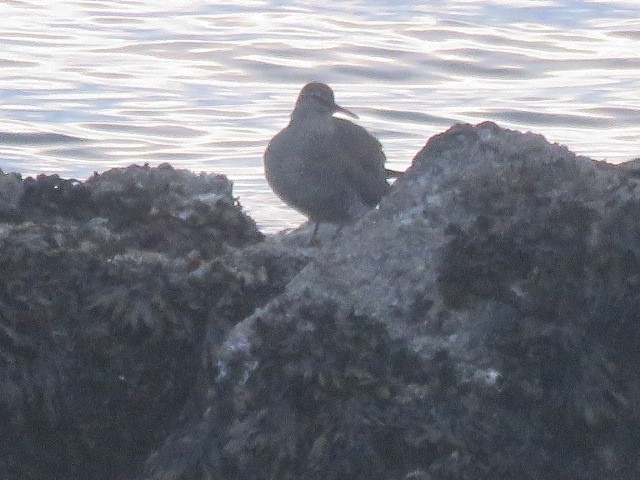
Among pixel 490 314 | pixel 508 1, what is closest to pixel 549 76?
pixel 508 1

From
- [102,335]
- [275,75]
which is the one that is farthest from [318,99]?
[275,75]

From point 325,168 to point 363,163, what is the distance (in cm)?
20

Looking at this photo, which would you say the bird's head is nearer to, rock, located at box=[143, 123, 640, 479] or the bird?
the bird

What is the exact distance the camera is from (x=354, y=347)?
3947mm

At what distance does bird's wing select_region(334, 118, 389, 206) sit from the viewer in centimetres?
579

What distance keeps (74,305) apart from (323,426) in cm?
94

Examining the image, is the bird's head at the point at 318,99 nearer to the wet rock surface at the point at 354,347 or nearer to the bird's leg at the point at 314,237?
the bird's leg at the point at 314,237

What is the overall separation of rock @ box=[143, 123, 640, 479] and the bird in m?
1.30

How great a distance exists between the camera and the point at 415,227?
175 inches

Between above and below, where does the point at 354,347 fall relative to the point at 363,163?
below

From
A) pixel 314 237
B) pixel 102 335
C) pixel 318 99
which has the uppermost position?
pixel 318 99

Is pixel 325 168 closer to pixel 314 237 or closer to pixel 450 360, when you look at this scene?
pixel 314 237

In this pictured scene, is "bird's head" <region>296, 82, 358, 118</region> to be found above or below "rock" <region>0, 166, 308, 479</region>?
above

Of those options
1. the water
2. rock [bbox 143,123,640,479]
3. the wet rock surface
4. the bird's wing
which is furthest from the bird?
the water
